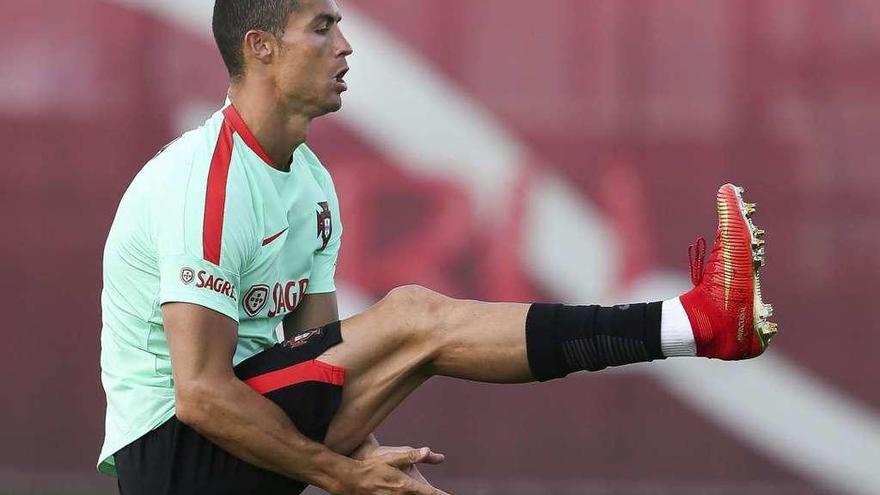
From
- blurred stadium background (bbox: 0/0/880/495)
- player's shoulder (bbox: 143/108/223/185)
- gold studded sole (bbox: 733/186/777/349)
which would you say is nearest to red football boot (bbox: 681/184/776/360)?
gold studded sole (bbox: 733/186/777/349)

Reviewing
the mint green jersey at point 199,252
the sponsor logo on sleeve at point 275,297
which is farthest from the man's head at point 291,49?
the sponsor logo on sleeve at point 275,297

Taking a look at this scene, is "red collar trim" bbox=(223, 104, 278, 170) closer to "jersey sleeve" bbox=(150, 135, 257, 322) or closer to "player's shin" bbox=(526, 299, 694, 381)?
"jersey sleeve" bbox=(150, 135, 257, 322)

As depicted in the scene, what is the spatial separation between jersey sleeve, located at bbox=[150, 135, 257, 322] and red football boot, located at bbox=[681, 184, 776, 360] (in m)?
0.87

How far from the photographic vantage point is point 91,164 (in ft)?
15.4

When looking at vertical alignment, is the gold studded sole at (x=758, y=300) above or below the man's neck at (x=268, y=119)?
below

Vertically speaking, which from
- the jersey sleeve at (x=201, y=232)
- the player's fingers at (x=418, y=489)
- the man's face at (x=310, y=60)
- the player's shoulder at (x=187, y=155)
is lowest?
the player's fingers at (x=418, y=489)

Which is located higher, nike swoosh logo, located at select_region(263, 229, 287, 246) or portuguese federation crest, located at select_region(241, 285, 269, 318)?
nike swoosh logo, located at select_region(263, 229, 287, 246)

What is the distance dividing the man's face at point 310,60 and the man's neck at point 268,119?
25 mm

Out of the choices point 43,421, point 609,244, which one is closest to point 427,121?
point 609,244

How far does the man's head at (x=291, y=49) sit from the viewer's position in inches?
119

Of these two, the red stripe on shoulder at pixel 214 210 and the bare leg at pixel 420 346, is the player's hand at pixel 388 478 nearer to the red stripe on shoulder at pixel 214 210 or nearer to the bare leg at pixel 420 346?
the bare leg at pixel 420 346

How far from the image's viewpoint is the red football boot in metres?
2.76

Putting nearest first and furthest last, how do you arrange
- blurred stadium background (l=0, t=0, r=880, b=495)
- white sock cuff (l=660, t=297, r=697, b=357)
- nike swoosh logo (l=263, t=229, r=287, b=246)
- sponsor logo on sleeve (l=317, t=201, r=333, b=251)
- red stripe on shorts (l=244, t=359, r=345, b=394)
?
white sock cuff (l=660, t=297, r=697, b=357) → red stripe on shorts (l=244, t=359, r=345, b=394) → nike swoosh logo (l=263, t=229, r=287, b=246) → sponsor logo on sleeve (l=317, t=201, r=333, b=251) → blurred stadium background (l=0, t=0, r=880, b=495)

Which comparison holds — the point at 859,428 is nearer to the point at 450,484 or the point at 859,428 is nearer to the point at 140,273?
the point at 450,484
